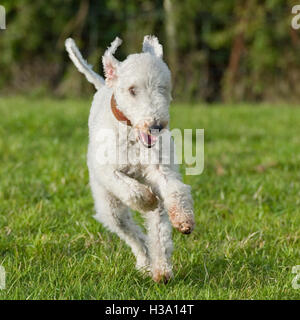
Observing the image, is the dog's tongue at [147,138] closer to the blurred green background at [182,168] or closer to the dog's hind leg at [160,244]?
the dog's hind leg at [160,244]

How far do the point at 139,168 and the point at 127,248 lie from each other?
2.22 ft

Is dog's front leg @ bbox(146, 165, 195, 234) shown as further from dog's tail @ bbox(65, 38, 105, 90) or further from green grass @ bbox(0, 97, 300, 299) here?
dog's tail @ bbox(65, 38, 105, 90)

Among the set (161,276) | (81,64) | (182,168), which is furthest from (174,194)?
(182,168)

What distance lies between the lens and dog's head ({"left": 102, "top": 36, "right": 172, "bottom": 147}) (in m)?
2.96

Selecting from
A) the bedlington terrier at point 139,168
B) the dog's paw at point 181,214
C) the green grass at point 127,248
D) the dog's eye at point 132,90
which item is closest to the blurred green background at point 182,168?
the green grass at point 127,248

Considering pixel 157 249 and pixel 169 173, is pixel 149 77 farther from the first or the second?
pixel 157 249

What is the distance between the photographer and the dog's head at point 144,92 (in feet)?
9.71

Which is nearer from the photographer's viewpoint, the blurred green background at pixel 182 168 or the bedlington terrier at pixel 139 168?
the bedlington terrier at pixel 139 168

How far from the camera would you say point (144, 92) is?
303 centimetres

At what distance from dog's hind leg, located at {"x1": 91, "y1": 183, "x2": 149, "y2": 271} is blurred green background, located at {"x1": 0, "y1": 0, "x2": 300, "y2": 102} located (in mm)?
11511

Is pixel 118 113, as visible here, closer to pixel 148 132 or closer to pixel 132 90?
pixel 132 90

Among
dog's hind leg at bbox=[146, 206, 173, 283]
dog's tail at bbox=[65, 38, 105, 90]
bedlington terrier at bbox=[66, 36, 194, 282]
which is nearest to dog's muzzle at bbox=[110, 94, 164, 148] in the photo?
bedlington terrier at bbox=[66, 36, 194, 282]

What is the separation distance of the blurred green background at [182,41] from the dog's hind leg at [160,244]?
11.7 metres

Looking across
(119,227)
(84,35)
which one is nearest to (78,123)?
(119,227)
